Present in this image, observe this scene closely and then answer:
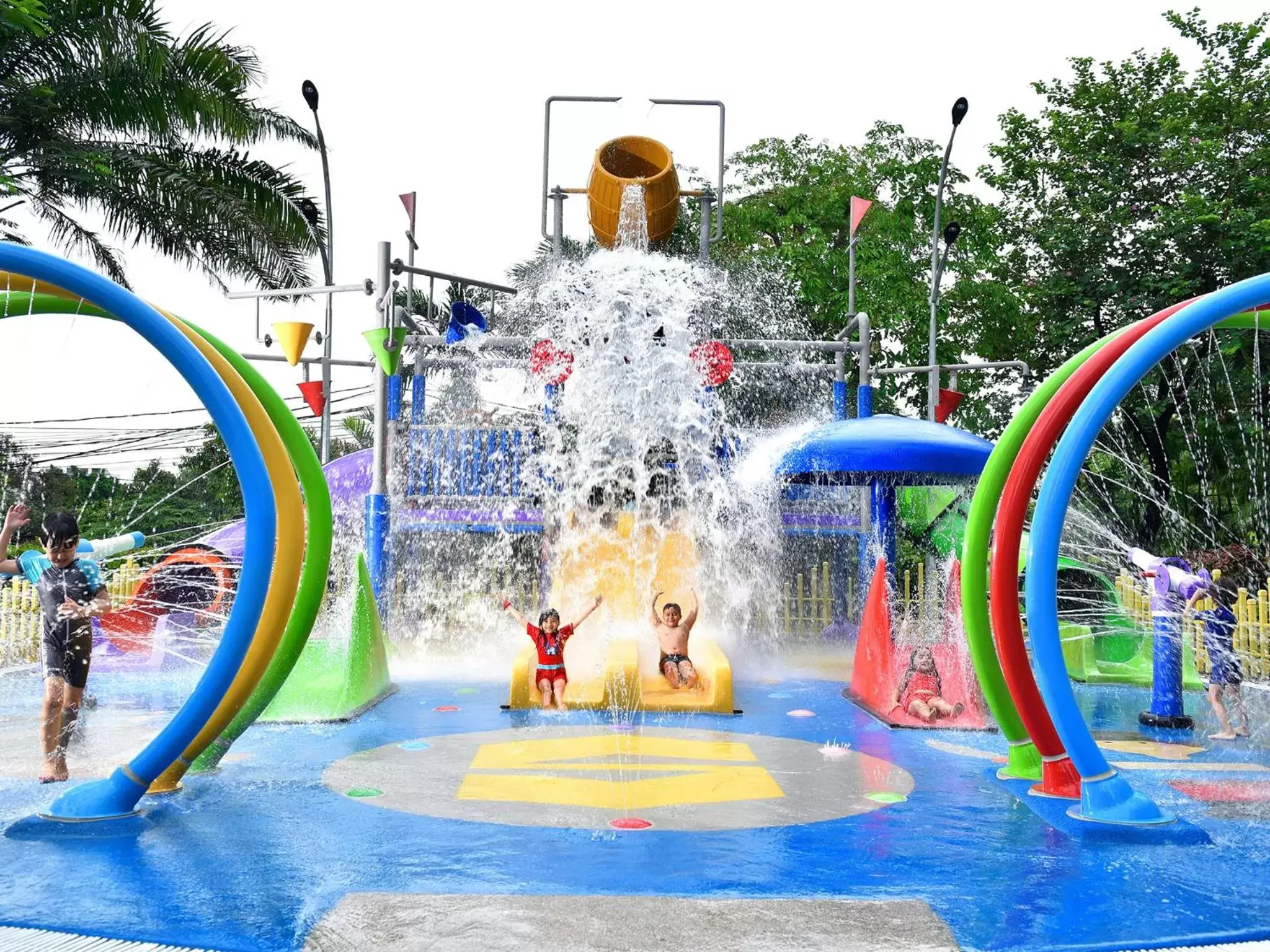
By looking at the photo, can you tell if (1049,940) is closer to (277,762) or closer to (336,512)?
(277,762)

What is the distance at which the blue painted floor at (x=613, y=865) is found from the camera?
4.25 metres

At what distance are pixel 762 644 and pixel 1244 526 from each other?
49.0 feet

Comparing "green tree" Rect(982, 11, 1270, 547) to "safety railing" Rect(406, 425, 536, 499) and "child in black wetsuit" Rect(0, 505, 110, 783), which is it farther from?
"child in black wetsuit" Rect(0, 505, 110, 783)

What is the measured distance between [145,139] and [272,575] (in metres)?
11.5

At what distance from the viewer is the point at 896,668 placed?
9.66 m

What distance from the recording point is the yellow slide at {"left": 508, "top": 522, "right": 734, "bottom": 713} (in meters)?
9.52

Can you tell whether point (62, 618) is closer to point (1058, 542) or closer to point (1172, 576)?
point (1058, 542)

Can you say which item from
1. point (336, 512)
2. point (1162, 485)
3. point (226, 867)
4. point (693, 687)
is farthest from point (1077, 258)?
point (226, 867)

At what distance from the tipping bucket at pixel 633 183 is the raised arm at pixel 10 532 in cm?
919

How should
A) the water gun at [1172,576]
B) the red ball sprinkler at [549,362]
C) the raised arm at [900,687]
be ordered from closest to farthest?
the water gun at [1172,576], the raised arm at [900,687], the red ball sprinkler at [549,362]

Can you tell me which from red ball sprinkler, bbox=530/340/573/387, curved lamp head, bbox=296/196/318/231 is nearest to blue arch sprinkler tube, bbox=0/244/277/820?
red ball sprinkler, bbox=530/340/573/387

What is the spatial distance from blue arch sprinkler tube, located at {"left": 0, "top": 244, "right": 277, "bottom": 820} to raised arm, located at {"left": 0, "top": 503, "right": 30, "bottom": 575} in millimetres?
1380

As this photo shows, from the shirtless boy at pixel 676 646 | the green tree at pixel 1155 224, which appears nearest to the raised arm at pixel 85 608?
the shirtless boy at pixel 676 646

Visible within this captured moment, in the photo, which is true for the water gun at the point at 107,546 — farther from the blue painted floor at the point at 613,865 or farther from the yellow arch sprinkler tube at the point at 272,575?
the yellow arch sprinkler tube at the point at 272,575
